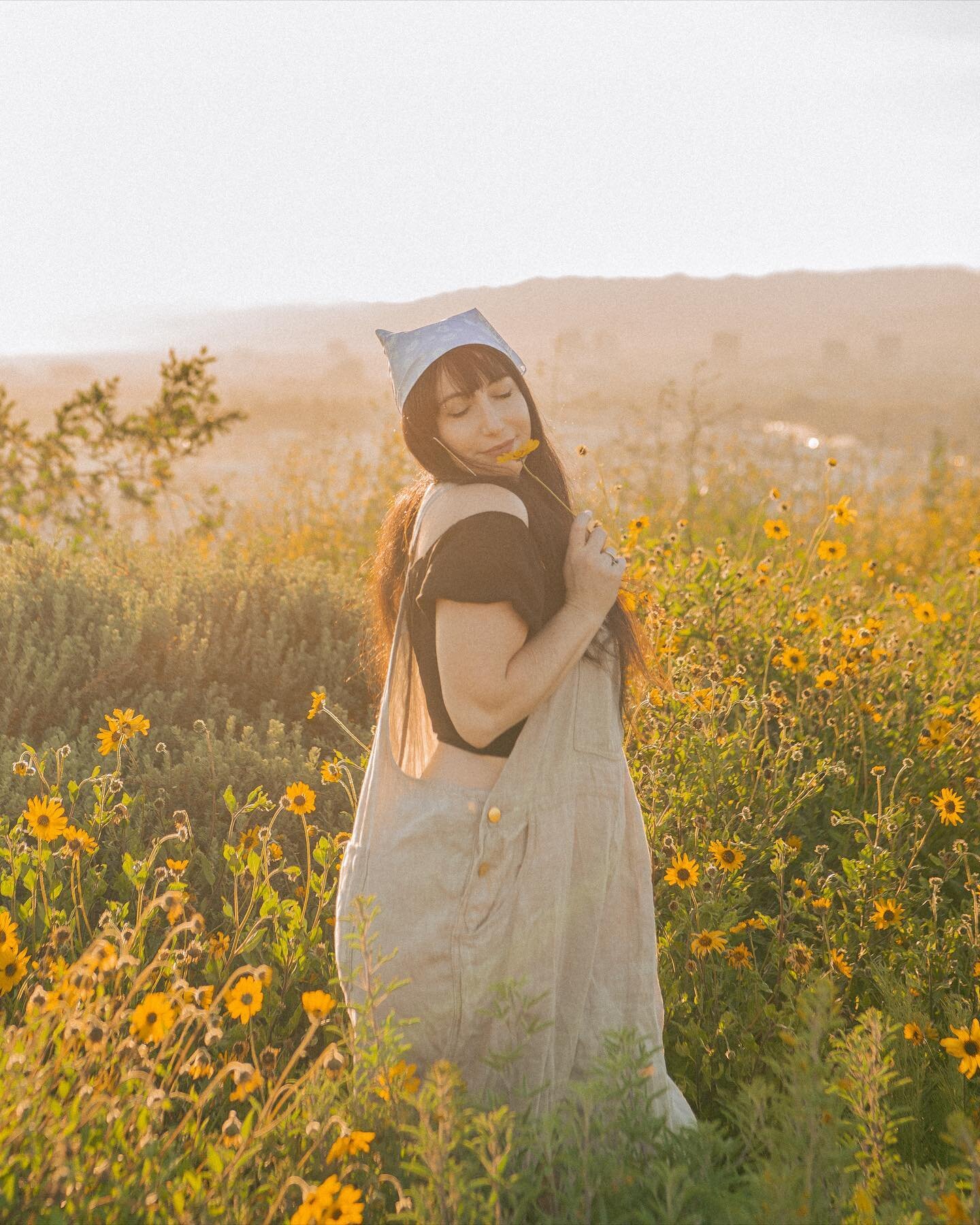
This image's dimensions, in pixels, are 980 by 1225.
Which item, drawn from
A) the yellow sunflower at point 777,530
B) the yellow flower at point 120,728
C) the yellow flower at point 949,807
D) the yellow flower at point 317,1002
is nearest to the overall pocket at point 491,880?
the yellow flower at point 317,1002

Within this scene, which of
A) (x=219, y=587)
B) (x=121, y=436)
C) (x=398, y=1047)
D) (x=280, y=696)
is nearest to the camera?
(x=398, y=1047)

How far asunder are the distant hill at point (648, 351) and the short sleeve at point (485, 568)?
581mm

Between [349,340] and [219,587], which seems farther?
[349,340]

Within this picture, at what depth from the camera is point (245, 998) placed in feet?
5.28

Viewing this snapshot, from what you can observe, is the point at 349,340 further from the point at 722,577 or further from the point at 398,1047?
the point at 398,1047

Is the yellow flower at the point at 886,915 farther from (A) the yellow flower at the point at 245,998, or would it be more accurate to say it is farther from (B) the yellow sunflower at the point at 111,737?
(B) the yellow sunflower at the point at 111,737

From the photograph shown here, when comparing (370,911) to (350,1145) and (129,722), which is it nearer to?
(350,1145)

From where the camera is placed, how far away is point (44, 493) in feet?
18.6

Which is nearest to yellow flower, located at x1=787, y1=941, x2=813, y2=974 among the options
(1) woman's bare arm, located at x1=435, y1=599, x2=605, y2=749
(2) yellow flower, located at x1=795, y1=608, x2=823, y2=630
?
(1) woman's bare arm, located at x1=435, y1=599, x2=605, y2=749

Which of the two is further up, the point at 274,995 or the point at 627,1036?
the point at 627,1036

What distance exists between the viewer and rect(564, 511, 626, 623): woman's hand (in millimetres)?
1738

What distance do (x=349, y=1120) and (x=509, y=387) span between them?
3.99ft

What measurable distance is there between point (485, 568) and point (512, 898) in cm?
55

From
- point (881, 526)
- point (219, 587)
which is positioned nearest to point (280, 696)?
point (219, 587)
